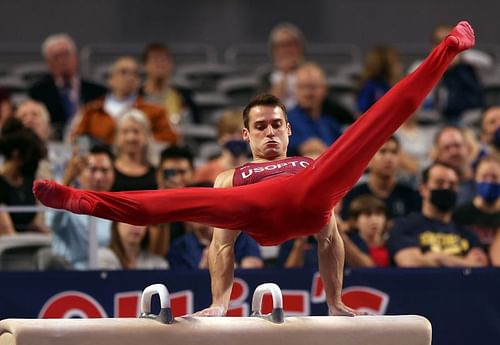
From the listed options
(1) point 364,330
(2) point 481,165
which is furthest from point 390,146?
(1) point 364,330

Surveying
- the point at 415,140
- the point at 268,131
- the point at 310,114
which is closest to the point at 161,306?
the point at 268,131

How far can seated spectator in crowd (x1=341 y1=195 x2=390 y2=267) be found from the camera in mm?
7293

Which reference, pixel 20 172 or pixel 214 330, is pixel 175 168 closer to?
pixel 20 172

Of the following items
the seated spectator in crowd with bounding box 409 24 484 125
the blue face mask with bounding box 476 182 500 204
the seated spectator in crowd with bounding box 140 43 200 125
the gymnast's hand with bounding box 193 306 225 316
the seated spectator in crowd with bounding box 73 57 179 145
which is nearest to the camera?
the gymnast's hand with bounding box 193 306 225 316

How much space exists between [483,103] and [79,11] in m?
3.97

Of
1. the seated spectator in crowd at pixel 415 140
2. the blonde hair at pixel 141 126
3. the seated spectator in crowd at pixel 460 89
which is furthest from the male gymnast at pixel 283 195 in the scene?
the seated spectator in crowd at pixel 460 89

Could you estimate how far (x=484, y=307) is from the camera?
679 cm

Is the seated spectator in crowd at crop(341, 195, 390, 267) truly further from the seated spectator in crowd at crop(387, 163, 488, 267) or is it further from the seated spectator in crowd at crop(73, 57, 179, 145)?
the seated spectator in crowd at crop(73, 57, 179, 145)

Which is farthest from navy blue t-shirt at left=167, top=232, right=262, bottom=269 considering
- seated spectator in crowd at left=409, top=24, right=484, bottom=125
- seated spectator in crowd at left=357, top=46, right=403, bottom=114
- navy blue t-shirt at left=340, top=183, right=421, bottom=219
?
seated spectator in crowd at left=409, top=24, right=484, bottom=125

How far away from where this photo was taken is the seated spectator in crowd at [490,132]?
344 inches

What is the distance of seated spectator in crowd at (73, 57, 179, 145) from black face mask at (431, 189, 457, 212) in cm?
223

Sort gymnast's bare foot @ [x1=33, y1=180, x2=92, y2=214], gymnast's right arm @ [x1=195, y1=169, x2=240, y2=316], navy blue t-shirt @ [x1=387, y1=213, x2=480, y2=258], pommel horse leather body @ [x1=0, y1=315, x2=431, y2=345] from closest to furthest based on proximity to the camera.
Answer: pommel horse leather body @ [x1=0, y1=315, x2=431, y2=345], gymnast's bare foot @ [x1=33, y1=180, x2=92, y2=214], gymnast's right arm @ [x1=195, y1=169, x2=240, y2=316], navy blue t-shirt @ [x1=387, y1=213, x2=480, y2=258]

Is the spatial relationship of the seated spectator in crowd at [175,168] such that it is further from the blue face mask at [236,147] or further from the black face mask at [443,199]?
the black face mask at [443,199]

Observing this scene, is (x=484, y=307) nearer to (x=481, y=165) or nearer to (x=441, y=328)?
(x=441, y=328)
